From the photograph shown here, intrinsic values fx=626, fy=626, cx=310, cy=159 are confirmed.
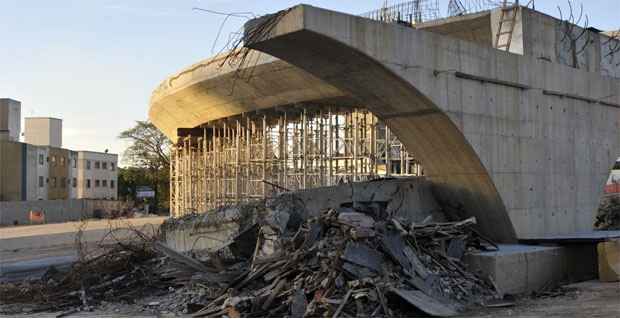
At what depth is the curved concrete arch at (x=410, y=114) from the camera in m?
11.3

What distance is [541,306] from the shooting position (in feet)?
35.9

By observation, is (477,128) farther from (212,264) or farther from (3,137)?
(3,137)

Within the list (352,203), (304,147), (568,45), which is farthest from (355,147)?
(352,203)

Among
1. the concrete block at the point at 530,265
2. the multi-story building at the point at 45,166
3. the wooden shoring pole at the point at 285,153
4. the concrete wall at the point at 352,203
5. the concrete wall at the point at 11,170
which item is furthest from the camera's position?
the multi-story building at the point at 45,166

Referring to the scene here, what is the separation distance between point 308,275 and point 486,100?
6182 mm

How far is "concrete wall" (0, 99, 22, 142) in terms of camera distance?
5288cm

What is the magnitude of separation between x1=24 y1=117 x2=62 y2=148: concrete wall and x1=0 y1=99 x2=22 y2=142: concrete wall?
429 inches

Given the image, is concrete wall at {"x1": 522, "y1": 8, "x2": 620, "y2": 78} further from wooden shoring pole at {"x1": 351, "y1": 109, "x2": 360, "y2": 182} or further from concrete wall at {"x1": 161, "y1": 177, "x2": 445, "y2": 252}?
wooden shoring pole at {"x1": 351, "y1": 109, "x2": 360, "y2": 182}

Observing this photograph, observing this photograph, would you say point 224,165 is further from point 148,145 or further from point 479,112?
point 148,145

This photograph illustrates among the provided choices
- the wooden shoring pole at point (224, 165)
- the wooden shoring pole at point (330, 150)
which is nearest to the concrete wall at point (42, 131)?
the wooden shoring pole at point (224, 165)

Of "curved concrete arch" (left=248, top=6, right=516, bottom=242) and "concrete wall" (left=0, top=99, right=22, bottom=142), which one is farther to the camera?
"concrete wall" (left=0, top=99, right=22, bottom=142)

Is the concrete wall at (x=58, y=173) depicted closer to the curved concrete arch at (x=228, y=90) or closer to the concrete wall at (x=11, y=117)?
the concrete wall at (x=11, y=117)

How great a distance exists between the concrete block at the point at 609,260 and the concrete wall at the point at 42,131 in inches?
2564

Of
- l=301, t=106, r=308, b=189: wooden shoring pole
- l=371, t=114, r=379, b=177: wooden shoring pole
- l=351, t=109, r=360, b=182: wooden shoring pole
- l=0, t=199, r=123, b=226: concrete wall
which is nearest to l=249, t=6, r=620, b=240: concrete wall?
l=371, t=114, r=379, b=177: wooden shoring pole
